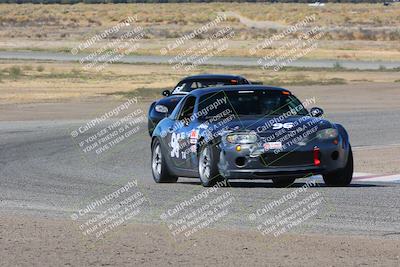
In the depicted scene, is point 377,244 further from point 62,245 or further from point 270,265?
point 62,245

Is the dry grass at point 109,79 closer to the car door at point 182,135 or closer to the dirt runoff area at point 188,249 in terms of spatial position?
the car door at point 182,135

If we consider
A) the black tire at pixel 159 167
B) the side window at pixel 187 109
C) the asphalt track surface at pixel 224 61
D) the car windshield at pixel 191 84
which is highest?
the side window at pixel 187 109

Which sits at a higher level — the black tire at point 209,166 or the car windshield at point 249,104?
the car windshield at point 249,104

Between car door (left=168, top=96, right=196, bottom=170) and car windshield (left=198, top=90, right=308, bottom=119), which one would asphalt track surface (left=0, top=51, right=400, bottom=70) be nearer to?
car door (left=168, top=96, right=196, bottom=170)

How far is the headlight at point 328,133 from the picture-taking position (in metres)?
14.9

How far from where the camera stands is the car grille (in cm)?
1475

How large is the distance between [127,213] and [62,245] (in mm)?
2463

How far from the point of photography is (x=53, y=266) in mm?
9250

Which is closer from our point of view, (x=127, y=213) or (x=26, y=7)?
(x=127, y=213)

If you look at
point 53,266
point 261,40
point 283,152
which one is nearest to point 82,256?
point 53,266

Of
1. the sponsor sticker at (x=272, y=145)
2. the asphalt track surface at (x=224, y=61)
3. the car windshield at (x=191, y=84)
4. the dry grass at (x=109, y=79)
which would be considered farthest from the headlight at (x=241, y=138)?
the asphalt track surface at (x=224, y=61)

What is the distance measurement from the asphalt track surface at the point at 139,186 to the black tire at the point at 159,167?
0.74 feet

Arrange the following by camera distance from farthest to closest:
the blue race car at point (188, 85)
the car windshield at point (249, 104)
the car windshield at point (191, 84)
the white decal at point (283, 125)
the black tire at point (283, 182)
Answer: the car windshield at point (191, 84) → the blue race car at point (188, 85) → the black tire at point (283, 182) → the car windshield at point (249, 104) → the white decal at point (283, 125)

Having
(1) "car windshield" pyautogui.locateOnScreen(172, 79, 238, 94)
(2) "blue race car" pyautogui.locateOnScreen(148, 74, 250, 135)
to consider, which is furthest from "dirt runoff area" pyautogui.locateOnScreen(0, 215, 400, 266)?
(1) "car windshield" pyautogui.locateOnScreen(172, 79, 238, 94)
